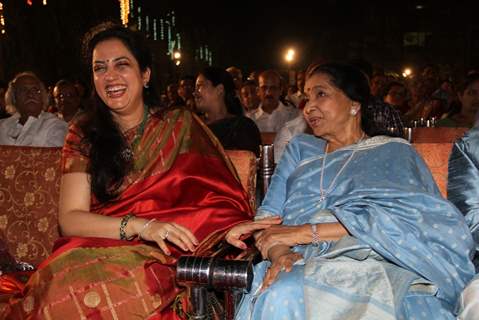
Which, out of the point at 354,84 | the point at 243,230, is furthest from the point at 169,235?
the point at 354,84

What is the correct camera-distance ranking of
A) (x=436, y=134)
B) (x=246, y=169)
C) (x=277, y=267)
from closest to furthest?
(x=277, y=267) < (x=246, y=169) < (x=436, y=134)

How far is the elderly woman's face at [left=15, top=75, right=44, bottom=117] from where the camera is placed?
14.9 ft

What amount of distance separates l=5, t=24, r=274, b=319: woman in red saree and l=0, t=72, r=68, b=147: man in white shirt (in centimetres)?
178

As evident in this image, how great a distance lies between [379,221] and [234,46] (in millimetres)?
26199

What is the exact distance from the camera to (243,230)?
2428 millimetres

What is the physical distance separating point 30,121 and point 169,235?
276 cm

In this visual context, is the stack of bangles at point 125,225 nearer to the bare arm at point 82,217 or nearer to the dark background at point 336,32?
the bare arm at point 82,217

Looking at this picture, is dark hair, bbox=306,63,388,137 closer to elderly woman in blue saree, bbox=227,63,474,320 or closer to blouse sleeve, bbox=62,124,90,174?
elderly woman in blue saree, bbox=227,63,474,320

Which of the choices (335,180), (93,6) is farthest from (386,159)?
(93,6)

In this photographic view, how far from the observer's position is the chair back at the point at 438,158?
2812 millimetres

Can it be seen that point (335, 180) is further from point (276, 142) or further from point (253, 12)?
point (253, 12)

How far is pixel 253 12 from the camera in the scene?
91.1 feet

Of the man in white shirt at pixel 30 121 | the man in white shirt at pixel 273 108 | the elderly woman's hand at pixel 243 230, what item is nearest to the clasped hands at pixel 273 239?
the elderly woman's hand at pixel 243 230

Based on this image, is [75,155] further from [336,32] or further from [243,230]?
[336,32]
